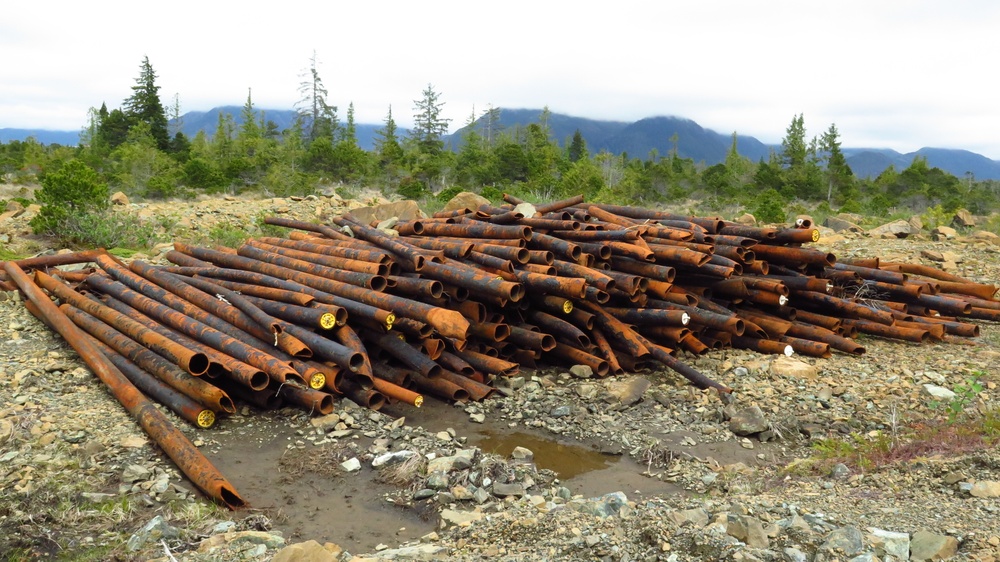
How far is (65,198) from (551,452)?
12.4 metres

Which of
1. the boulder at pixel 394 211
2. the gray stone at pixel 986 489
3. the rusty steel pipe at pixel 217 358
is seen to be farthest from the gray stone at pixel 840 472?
the boulder at pixel 394 211

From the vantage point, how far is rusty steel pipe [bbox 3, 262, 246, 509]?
4660 mm

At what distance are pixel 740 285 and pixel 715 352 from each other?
3.18 feet

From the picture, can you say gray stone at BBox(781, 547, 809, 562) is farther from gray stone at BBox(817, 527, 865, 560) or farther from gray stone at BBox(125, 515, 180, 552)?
gray stone at BBox(125, 515, 180, 552)

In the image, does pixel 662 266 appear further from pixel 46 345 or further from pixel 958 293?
pixel 46 345

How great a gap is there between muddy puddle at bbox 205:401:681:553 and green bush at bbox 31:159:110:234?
9.99 m

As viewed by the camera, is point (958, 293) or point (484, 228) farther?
point (958, 293)

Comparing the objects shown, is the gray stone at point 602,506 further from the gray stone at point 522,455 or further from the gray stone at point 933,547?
the gray stone at point 933,547

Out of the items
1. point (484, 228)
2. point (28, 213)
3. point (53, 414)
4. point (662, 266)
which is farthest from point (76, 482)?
point (28, 213)

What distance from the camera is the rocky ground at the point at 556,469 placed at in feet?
12.1

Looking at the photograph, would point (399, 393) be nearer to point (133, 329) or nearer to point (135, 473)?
point (135, 473)

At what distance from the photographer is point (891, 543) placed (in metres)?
3.36

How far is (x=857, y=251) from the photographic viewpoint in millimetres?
13594

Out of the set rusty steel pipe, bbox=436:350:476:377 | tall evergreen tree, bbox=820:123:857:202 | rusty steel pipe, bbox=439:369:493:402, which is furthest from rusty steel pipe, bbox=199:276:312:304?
tall evergreen tree, bbox=820:123:857:202
